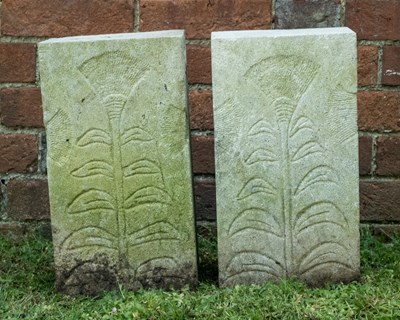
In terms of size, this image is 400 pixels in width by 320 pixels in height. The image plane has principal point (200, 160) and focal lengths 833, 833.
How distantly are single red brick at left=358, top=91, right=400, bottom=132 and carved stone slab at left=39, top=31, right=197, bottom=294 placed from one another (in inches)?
37.8

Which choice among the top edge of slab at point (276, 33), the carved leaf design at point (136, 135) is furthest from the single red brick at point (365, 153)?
the carved leaf design at point (136, 135)

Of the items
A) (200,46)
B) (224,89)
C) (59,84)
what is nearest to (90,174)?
(59,84)

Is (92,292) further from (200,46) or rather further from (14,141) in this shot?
(200,46)

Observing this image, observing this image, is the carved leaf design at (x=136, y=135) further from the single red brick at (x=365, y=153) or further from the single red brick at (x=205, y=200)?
the single red brick at (x=365, y=153)

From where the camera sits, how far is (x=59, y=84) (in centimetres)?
313

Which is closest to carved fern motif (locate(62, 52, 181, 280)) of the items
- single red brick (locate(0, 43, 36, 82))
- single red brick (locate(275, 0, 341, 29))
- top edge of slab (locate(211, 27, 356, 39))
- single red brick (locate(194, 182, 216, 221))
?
top edge of slab (locate(211, 27, 356, 39))

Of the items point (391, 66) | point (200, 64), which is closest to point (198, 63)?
point (200, 64)

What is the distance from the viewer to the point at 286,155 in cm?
315

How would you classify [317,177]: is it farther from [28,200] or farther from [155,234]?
[28,200]

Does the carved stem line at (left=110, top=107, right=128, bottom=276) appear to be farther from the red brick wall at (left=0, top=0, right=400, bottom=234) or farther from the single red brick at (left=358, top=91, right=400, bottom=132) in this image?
the single red brick at (left=358, top=91, right=400, bottom=132)

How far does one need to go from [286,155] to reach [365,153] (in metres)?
0.72

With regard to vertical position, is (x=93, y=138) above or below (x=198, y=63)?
below

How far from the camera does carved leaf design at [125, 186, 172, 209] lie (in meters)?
3.19

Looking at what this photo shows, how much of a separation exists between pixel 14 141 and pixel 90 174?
2.46ft
